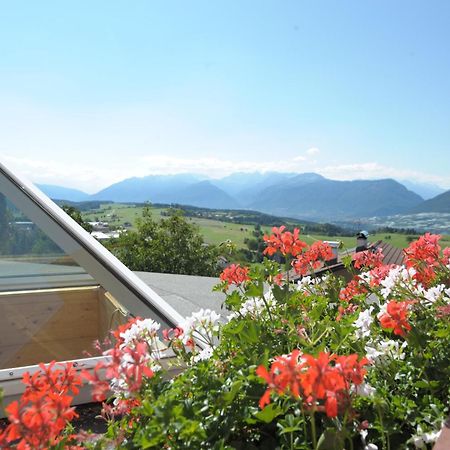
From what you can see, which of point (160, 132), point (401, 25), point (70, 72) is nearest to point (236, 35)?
point (401, 25)

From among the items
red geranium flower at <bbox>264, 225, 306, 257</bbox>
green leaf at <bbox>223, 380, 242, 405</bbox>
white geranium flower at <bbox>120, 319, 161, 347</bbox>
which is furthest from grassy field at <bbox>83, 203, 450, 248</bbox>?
green leaf at <bbox>223, 380, 242, 405</bbox>

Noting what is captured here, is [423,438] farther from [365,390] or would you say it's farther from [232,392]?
[232,392]

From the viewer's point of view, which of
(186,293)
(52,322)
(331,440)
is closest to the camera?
(331,440)

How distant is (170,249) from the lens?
1299 centimetres

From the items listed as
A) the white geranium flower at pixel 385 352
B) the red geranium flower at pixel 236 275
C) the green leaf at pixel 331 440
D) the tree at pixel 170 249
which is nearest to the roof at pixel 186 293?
the red geranium flower at pixel 236 275

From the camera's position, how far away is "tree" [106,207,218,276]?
1280 cm

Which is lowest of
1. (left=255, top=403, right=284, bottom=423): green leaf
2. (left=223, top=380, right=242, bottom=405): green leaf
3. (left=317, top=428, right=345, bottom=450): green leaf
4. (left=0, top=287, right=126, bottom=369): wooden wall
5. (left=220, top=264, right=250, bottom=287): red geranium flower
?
(left=0, top=287, right=126, bottom=369): wooden wall

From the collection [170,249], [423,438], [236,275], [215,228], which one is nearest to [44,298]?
[236,275]

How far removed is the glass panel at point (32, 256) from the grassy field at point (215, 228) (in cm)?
73

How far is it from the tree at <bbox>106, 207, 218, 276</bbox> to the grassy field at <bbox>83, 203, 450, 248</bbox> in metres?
0.56

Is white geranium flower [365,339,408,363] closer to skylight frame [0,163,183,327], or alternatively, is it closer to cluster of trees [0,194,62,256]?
skylight frame [0,163,183,327]

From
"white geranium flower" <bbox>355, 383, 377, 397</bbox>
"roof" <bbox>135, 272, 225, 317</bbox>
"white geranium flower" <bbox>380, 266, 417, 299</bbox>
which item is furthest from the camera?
"roof" <bbox>135, 272, 225, 317</bbox>

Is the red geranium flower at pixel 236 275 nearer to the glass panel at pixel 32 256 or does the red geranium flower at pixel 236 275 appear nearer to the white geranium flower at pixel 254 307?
the white geranium flower at pixel 254 307

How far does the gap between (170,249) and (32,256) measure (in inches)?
429
